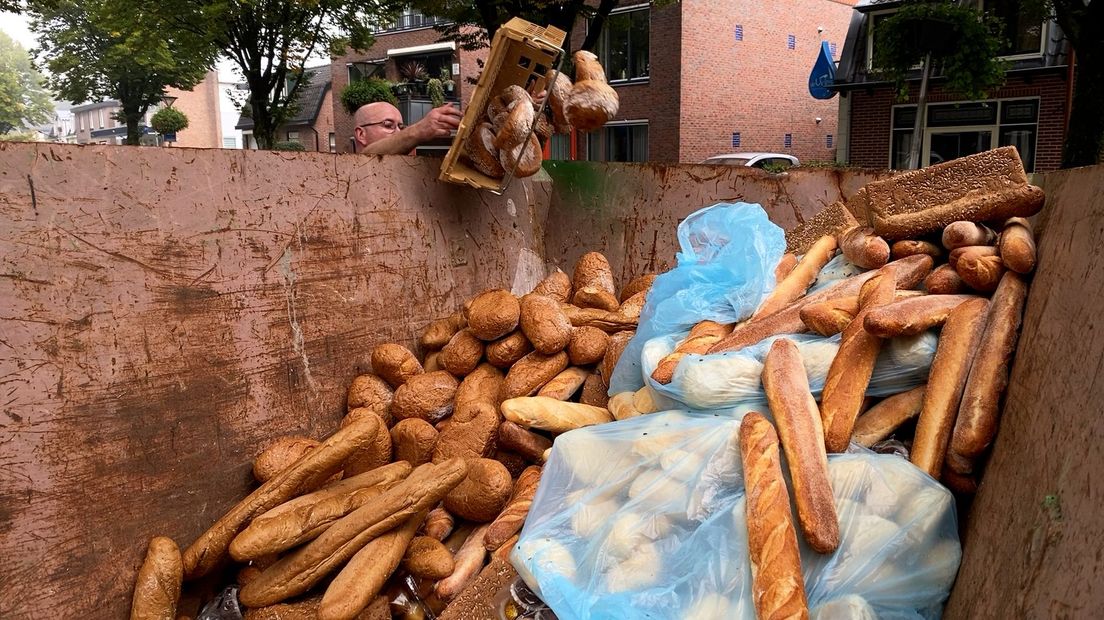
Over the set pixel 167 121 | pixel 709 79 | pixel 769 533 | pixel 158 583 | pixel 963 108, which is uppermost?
pixel 709 79

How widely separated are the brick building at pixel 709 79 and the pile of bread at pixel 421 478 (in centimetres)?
1580

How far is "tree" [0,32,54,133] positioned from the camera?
52066mm

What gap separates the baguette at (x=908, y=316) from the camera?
232cm

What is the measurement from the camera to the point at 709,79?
20438 mm

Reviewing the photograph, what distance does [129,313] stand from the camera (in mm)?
2693

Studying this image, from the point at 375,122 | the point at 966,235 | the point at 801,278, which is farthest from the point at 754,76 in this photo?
the point at 966,235

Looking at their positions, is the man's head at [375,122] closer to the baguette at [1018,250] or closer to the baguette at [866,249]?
the baguette at [866,249]

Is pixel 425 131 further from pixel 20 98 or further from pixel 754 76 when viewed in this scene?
pixel 20 98

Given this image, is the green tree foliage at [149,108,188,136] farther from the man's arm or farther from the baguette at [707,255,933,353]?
the baguette at [707,255,933,353]

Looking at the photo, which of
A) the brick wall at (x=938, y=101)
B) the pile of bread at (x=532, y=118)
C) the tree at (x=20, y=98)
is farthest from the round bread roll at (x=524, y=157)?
the tree at (x=20, y=98)

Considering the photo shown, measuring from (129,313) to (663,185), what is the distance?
2794 millimetres

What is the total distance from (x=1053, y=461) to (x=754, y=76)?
72.7 ft

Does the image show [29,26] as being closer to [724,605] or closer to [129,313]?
[129,313]

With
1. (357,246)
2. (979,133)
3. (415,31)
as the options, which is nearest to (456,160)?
(357,246)
